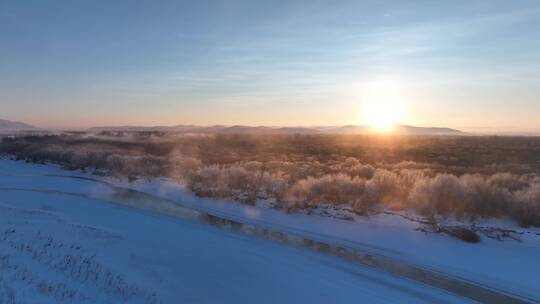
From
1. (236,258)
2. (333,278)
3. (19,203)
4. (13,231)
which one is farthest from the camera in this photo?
(19,203)

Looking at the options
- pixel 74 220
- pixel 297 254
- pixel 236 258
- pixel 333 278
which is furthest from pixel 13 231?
pixel 333 278

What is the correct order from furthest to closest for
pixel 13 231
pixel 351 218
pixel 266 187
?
pixel 266 187 → pixel 351 218 → pixel 13 231

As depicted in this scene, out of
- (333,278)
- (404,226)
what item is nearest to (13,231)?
(333,278)

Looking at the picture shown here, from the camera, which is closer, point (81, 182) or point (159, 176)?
point (81, 182)

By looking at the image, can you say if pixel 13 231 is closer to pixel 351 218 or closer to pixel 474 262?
pixel 351 218

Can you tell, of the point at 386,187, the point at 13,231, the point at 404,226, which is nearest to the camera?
the point at 13,231

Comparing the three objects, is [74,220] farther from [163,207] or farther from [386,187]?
[386,187]

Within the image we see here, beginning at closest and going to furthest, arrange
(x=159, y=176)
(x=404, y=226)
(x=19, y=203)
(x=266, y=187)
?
(x=404, y=226)
(x=19, y=203)
(x=266, y=187)
(x=159, y=176)
